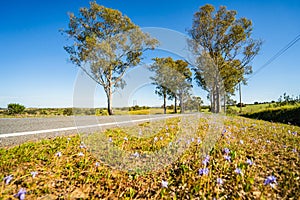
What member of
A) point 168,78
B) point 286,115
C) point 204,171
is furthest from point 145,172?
point 168,78

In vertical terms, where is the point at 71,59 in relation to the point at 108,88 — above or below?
above

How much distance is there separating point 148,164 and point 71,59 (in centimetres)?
1729

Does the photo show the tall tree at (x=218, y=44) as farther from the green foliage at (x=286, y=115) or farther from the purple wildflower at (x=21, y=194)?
the purple wildflower at (x=21, y=194)

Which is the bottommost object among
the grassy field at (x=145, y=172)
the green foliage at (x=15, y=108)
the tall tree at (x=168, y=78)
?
the grassy field at (x=145, y=172)

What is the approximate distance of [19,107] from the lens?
10.4m

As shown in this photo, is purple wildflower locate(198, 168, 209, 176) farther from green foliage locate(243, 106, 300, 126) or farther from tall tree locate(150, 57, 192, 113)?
tall tree locate(150, 57, 192, 113)

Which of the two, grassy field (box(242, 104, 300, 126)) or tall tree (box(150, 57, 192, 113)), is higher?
tall tree (box(150, 57, 192, 113))

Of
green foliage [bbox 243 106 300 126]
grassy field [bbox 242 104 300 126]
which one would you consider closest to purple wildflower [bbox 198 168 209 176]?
grassy field [bbox 242 104 300 126]

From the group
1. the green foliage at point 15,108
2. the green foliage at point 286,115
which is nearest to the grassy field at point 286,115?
the green foliage at point 286,115

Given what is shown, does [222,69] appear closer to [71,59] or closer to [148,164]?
[71,59]

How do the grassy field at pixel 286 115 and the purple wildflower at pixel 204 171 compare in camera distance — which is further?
the grassy field at pixel 286 115

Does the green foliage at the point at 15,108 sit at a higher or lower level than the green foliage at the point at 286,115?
higher

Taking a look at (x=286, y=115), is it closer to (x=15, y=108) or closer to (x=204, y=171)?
(x=204, y=171)

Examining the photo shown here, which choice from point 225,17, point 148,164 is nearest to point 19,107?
point 148,164
